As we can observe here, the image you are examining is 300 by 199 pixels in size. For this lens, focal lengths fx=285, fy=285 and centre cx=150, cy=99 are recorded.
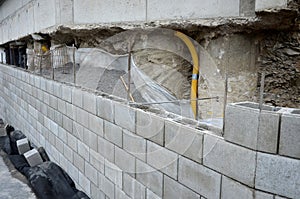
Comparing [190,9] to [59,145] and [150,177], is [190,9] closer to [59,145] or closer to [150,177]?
[150,177]

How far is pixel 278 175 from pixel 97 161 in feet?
6.84

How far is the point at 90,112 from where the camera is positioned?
3.14 m

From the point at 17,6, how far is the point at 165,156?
25.0ft

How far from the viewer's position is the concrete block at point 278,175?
1.32 m

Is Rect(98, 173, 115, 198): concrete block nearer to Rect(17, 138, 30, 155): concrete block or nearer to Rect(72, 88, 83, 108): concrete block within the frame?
Rect(72, 88, 83, 108): concrete block

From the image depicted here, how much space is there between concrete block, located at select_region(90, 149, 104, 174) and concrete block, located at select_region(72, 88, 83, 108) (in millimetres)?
596

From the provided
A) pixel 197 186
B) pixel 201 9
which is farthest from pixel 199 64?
pixel 197 186

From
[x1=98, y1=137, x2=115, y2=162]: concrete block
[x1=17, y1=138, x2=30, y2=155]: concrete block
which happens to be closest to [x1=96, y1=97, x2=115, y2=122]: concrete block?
[x1=98, y1=137, x2=115, y2=162]: concrete block

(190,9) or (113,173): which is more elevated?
(190,9)

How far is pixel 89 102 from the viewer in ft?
10.3

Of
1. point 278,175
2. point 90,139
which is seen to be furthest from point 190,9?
point 278,175

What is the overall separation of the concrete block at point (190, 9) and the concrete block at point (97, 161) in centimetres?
172

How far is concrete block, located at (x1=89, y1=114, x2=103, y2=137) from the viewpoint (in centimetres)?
294

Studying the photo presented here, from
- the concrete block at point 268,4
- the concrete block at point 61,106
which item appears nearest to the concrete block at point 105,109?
the concrete block at point 61,106
